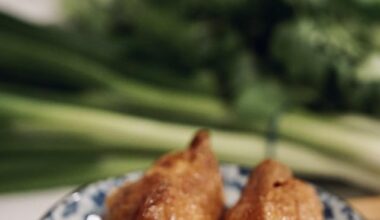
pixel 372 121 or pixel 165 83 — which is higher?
pixel 165 83

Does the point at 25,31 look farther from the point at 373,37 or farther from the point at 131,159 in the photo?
the point at 373,37

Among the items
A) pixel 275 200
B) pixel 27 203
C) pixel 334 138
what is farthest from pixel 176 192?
pixel 334 138

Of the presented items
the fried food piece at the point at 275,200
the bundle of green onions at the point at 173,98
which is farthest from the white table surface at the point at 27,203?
the fried food piece at the point at 275,200

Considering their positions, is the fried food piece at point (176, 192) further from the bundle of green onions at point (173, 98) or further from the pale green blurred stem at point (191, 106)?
the pale green blurred stem at point (191, 106)

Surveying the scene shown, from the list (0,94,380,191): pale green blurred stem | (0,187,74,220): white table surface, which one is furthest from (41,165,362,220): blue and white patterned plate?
(0,94,380,191): pale green blurred stem

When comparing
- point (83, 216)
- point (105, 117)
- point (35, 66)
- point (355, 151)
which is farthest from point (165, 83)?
point (83, 216)
